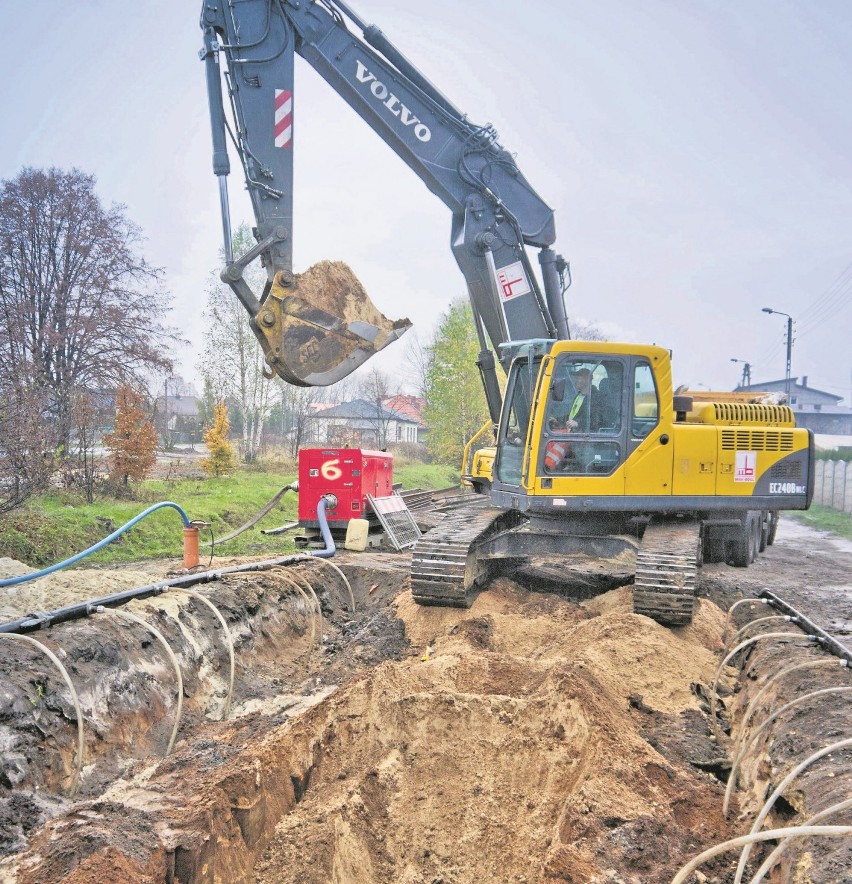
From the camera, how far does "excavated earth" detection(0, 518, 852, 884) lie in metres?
3.26

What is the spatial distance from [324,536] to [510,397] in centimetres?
301

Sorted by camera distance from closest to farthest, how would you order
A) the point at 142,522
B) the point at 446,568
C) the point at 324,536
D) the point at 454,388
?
the point at 446,568
the point at 324,536
the point at 142,522
the point at 454,388

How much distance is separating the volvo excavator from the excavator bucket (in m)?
0.01

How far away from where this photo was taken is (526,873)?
10.6 ft

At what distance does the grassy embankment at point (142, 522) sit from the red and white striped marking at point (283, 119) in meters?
5.85

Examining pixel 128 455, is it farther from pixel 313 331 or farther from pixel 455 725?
pixel 455 725

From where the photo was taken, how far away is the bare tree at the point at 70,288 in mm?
16328

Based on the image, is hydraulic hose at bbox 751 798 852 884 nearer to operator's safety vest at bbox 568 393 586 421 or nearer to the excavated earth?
the excavated earth

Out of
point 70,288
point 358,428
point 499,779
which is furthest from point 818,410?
point 499,779

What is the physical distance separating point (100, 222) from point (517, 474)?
13632 mm

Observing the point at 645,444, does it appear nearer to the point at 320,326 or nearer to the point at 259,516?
the point at 320,326

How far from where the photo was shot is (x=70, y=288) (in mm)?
17125

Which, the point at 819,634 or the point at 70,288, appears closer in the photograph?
the point at 819,634

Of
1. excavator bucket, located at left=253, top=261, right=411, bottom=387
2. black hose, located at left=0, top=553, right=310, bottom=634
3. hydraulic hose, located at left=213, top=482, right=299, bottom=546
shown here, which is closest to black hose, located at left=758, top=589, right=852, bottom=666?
excavator bucket, located at left=253, top=261, right=411, bottom=387
